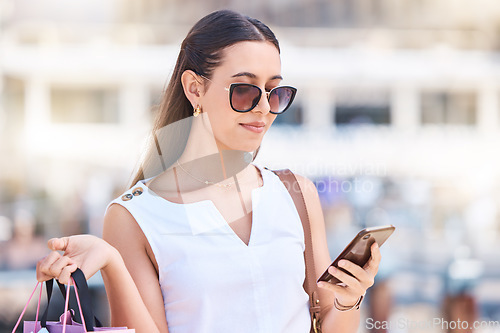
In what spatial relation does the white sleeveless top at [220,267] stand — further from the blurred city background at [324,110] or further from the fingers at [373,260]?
the blurred city background at [324,110]

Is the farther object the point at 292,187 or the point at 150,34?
the point at 150,34

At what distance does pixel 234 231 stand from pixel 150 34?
113 inches

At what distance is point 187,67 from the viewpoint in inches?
46.3

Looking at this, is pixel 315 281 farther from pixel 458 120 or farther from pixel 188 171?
pixel 458 120

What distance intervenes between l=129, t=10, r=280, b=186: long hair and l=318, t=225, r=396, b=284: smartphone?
39cm

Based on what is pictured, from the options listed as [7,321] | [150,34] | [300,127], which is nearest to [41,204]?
[7,321]

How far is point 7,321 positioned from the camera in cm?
309

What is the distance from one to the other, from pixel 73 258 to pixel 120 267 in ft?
0.24

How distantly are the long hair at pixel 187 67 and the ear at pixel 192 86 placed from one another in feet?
0.04

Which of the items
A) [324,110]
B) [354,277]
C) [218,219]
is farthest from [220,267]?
[324,110]

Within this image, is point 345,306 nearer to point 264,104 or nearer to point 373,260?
point 373,260

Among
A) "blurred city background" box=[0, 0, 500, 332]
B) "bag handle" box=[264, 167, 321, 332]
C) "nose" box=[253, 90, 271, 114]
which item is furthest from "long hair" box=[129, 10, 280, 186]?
"blurred city background" box=[0, 0, 500, 332]

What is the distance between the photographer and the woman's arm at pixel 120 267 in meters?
0.89

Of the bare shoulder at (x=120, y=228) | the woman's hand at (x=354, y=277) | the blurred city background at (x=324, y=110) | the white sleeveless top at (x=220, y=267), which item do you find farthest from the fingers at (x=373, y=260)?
the blurred city background at (x=324, y=110)
